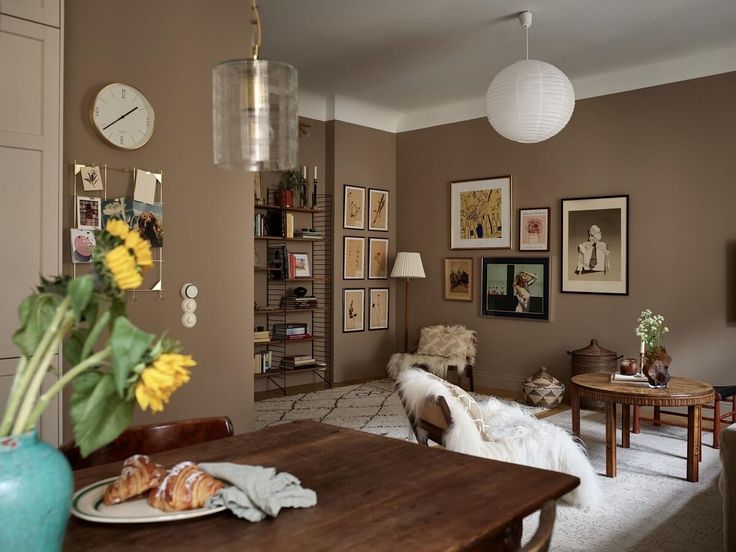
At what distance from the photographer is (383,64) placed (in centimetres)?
598

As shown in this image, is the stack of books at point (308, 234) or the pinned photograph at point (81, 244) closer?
the pinned photograph at point (81, 244)

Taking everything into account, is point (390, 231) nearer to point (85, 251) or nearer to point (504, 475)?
point (85, 251)

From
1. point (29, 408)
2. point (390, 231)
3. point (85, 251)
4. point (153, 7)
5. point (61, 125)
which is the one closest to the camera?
point (29, 408)

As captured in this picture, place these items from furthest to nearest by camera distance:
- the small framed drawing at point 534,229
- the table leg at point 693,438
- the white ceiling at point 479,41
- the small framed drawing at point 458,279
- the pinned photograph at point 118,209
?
1. the small framed drawing at point 458,279
2. the small framed drawing at point 534,229
3. the white ceiling at point 479,41
4. the table leg at point 693,438
5. the pinned photograph at point 118,209

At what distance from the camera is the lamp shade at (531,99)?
13.8 ft

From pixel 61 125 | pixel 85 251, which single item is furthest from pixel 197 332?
pixel 61 125

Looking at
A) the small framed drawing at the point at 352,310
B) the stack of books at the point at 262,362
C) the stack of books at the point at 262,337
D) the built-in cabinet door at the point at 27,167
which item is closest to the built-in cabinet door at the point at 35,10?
the built-in cabinet door at the point at 27,167

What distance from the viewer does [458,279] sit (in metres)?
7.38

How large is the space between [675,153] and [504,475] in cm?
505

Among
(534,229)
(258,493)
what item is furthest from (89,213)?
(534,229)

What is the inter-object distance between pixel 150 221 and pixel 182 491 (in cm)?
227

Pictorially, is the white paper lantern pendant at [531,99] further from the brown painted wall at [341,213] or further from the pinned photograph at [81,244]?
the brown painted wall at [341,213]

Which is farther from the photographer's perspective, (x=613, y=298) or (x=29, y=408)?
(x=613, y=298)

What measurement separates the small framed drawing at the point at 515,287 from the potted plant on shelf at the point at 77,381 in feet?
19.8
